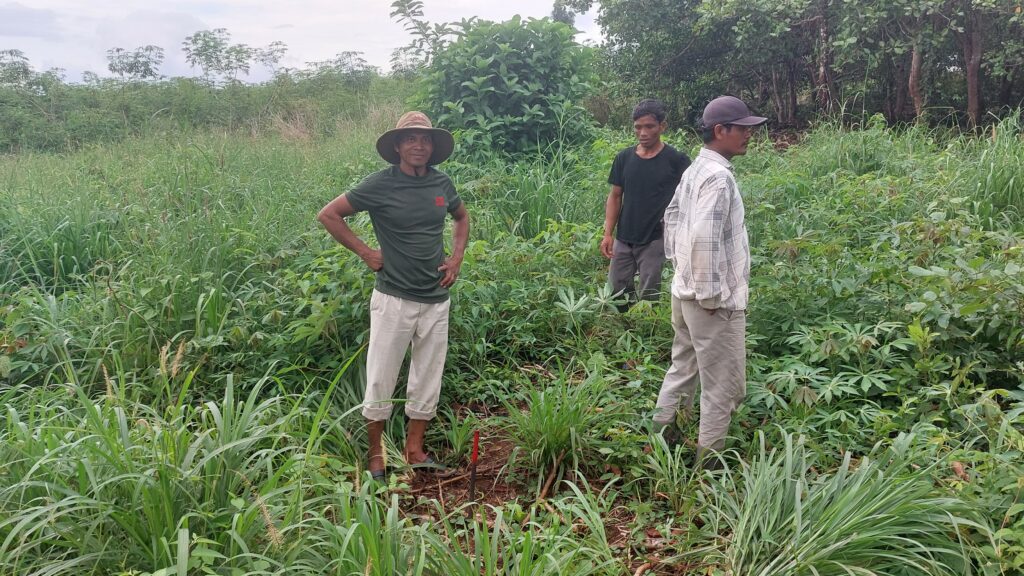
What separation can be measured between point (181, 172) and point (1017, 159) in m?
7.19

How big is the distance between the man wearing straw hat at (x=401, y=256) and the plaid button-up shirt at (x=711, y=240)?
1219 millimetres

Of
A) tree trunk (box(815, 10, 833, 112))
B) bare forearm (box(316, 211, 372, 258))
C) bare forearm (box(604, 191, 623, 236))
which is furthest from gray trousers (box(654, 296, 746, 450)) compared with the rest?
tree trunk (box(815, 10, 833, 112))

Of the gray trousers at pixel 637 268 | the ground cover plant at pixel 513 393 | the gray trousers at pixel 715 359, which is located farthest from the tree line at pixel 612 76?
the gray trousers at pixel 715 359

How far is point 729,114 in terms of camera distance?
3.20 meters

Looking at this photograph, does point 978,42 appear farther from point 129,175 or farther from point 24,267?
point 24,267

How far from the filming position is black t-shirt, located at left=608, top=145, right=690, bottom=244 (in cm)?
454

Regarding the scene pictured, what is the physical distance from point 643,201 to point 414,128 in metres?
1.69

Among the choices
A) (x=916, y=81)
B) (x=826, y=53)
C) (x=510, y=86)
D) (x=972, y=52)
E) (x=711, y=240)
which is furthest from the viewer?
(x=826, y=53)

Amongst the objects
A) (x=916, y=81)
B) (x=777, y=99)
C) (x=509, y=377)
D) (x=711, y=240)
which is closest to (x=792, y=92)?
(x=777, y=99)

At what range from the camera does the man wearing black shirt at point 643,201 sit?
4.54 meters

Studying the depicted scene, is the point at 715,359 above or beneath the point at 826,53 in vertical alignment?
beneath

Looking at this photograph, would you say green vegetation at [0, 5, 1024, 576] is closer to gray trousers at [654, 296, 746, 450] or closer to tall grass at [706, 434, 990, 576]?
tall grass at [706, 434, 990, 576]

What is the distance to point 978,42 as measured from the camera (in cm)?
849

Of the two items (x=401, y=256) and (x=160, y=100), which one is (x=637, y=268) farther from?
(x=160, y=100)
